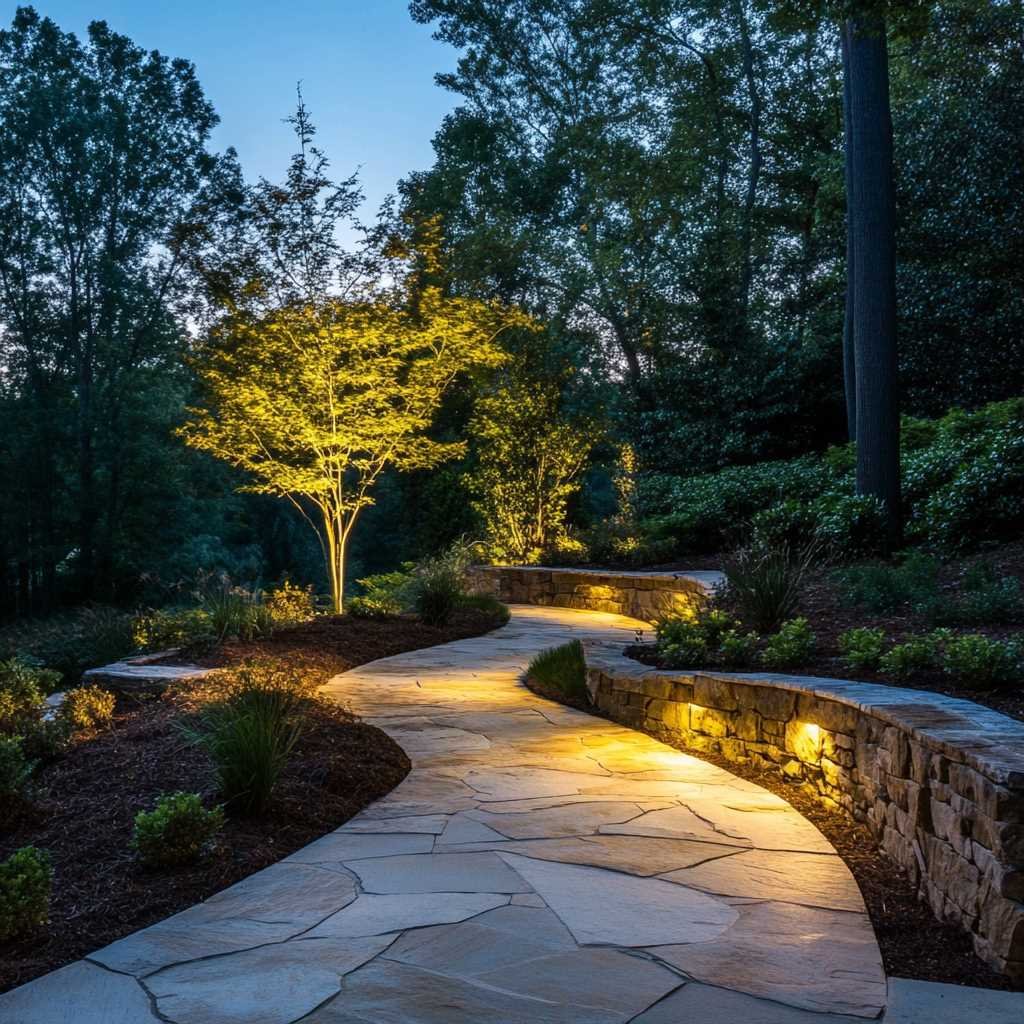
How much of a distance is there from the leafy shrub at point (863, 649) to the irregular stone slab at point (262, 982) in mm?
2995

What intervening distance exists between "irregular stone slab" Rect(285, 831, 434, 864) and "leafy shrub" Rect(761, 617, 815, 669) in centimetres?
232

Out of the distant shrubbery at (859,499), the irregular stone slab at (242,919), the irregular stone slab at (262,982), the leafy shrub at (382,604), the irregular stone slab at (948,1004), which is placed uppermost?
the distant shrubbery at (859,499)

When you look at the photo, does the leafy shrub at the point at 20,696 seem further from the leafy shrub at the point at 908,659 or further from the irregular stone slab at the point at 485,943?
the leafy shrub at the point at 908,659

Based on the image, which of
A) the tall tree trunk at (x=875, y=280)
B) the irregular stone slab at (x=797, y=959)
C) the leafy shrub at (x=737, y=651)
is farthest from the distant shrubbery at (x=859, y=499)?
the irregular stone slab at (x=797, y=959)

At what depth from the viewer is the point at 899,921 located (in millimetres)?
2703

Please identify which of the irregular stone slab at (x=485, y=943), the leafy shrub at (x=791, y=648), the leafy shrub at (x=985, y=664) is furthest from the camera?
the leafy shrub at (x=791, y=648)

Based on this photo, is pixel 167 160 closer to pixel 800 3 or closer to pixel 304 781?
pixel 800 3

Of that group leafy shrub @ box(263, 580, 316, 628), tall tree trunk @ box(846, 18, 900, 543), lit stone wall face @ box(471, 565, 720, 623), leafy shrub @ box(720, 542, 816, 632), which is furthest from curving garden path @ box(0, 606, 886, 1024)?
tall tree trunk @ box(846, 18, 900, 543)

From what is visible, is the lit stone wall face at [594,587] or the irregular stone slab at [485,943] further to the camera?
the lit stone wall face at [594,587]

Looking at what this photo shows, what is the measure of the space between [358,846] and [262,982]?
104 cm

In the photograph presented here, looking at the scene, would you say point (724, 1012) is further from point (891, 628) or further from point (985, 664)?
point (891, 628)

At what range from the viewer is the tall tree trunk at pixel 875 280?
862 centimetres

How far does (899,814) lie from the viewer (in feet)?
10.1

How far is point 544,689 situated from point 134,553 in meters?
16.5
